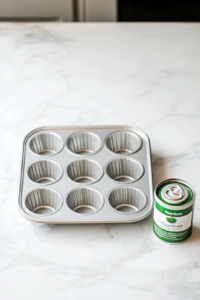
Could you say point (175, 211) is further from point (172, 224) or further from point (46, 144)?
point (46, 144)

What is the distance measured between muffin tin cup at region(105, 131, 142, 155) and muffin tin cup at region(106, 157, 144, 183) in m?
0.05

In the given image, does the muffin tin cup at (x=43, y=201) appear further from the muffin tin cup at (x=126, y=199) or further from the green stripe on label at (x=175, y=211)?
the green stripe on label at (x=175, y=211)

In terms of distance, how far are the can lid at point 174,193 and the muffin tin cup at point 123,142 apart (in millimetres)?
261

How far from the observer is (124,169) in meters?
1.08

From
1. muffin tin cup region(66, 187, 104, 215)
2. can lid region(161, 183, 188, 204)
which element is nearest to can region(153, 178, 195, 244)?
can lid region(161, 183, 188, 204)

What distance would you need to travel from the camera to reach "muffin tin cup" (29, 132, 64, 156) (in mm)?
1121

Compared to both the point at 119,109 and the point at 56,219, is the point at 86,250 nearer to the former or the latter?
the point at 56,219

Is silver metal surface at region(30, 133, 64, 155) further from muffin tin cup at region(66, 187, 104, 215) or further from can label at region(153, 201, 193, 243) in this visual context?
can label at region(153, 201, 193, 243)

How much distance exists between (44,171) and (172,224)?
1.22 feet

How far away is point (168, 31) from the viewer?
155 centimetres

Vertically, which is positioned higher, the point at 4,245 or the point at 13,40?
the point at 13,40

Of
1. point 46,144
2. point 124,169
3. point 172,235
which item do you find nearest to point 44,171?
point 46,144

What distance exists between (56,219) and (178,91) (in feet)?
2.06

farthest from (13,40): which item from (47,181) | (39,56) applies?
(47,181)
